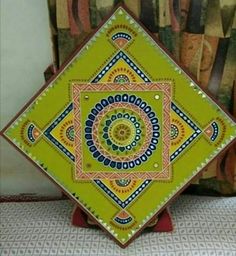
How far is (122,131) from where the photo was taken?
1.30 meters

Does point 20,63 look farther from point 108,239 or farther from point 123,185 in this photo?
point 108,239

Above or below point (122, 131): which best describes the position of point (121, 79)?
above

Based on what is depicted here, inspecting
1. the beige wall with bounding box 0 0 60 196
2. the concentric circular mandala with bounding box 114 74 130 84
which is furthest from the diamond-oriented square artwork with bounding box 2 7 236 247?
the beige wall with bounding box 0 0 60 196

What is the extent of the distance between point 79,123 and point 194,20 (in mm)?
525

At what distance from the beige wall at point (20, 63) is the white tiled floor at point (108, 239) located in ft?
0.62

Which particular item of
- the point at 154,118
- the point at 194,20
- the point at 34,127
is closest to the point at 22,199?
the point at 34,127

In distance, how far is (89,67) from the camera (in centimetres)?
125

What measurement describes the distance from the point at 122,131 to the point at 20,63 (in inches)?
20.8

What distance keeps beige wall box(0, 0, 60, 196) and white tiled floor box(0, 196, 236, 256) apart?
0.62 feet

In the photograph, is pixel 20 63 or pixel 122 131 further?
pixel 20 63

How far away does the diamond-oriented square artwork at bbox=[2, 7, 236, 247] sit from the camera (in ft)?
4.05

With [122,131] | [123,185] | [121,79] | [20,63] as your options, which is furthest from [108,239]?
[20,63]

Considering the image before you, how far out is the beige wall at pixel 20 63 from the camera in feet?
4.79

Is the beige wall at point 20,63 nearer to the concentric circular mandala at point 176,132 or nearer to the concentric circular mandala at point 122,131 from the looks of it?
the concentric circular mandala at point 122,131
